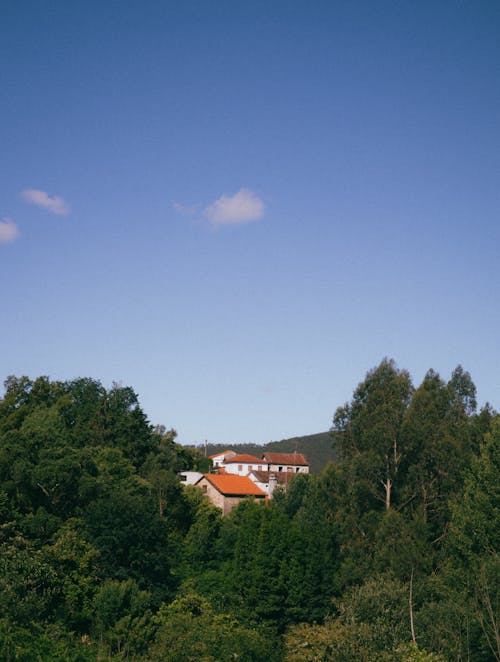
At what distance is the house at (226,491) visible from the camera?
64875 mm

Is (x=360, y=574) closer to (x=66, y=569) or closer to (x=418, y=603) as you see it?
(x=418, y=603)

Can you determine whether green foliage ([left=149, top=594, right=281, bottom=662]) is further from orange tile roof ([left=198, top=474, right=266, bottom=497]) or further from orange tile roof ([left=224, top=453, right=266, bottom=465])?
orange tile roof ([left=224, top=453, right=266, bottom=465])

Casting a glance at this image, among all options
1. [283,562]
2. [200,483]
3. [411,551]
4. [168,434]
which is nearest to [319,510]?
[283,562]

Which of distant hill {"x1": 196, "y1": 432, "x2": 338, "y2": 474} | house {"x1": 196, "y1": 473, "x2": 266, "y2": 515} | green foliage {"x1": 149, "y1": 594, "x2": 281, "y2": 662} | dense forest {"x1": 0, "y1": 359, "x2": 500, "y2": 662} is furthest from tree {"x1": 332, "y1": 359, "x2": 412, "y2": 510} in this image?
distant hill {"x1": 196, "y1": 432, "x2": 338, "y2": 474}

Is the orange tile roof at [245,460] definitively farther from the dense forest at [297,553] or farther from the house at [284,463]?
the dense forest at [297,553]

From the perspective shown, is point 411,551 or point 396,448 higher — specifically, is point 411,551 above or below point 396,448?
below

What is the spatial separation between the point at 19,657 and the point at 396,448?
26552 millimetres

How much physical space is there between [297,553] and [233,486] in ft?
86.7

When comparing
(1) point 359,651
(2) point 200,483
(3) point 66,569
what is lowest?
(1) point 359,651

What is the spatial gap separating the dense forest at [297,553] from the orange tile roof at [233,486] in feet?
44.1

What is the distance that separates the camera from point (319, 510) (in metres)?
45.4

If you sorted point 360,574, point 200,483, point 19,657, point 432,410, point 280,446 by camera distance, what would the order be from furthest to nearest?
point 280,446 < point 200,483 < point 432,410 < point 360,574 < point 19,657

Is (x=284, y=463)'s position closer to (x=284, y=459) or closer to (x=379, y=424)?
(x=284, y=459)

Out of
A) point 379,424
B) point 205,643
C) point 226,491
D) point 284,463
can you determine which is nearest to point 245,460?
point 284,463
